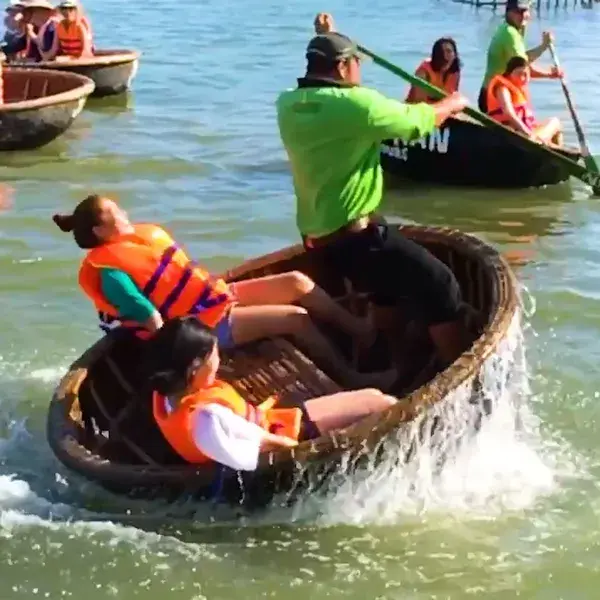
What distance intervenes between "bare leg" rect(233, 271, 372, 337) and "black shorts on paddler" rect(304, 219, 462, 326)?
0.77ft

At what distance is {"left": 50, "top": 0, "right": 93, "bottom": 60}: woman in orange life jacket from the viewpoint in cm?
1506

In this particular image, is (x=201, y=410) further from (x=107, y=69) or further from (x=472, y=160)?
(x=107, y=69)

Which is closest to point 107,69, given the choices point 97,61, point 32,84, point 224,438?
point 97,61

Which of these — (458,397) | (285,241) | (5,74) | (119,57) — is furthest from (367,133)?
(119,57)

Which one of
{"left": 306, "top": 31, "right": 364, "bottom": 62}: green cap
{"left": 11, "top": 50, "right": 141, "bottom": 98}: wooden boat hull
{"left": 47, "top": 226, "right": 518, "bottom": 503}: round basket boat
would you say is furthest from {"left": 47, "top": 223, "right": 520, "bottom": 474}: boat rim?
{"left": 11, "top": 50, "right": 141, "bottom": 98}: wooden boat hull

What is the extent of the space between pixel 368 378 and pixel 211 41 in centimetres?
1795

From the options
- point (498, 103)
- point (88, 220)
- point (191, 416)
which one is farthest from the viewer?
point (498, 103)

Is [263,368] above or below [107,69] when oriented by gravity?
below

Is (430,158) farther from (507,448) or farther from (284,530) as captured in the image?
(284,530)

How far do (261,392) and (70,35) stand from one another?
34.1ft

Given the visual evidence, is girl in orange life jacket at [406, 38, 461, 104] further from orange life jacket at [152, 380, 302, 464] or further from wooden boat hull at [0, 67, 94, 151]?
orange life jacket at [152, 380, 302, 464]

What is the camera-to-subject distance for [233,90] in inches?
668

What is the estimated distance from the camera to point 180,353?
460 centimetres

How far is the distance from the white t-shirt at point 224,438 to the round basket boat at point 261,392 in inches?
3.2
